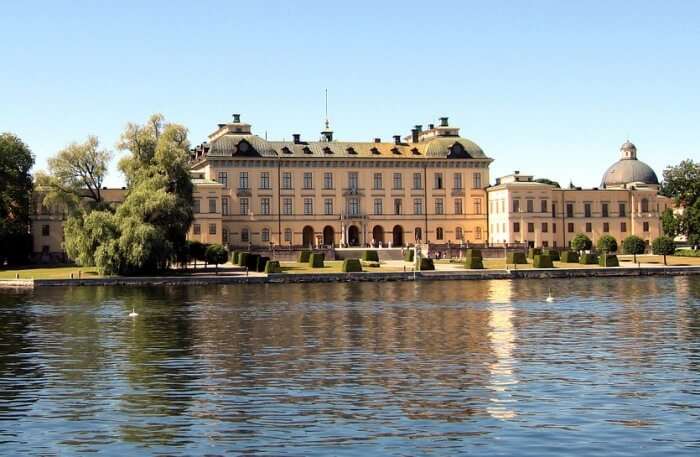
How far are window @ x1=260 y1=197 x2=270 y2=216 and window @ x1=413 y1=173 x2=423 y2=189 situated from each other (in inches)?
607

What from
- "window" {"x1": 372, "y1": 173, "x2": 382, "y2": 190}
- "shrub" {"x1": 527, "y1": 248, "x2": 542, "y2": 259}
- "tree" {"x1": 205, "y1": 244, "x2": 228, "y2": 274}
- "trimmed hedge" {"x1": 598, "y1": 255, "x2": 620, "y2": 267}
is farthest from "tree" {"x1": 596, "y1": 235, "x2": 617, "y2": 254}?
"tree" {"x1": 205, "y1": 244, "x2": 228, "y2": 274}

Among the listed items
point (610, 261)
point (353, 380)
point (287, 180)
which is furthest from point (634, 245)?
point (353, 380)

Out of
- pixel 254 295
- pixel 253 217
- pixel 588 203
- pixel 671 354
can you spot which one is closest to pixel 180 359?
pixel 671 354

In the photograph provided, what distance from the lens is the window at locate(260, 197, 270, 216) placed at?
10188 centimetres

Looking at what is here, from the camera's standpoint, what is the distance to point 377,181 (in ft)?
345

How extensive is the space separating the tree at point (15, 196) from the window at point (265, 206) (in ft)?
72.9

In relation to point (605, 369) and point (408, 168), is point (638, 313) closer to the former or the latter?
point (605, 369)

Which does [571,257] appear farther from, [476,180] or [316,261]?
[476,180]

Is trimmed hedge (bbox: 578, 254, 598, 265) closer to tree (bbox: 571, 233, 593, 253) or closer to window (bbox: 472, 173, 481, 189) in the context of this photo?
tree (bbox: 571, 233, 593, 253)

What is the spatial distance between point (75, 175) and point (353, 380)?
185ft

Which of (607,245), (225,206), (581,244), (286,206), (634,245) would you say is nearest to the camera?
(607,245)

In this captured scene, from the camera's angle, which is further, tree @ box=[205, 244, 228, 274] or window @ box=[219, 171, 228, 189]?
window @ box=[219, 171, 228, 189]

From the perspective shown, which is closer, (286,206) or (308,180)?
(286,206)

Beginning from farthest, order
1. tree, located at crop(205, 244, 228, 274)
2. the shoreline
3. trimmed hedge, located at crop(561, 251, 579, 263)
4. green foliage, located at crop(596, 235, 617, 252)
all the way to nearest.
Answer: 1. green foliage, located at crop(596, 235, 617, 252)
2. trimmed hedge, located at crop(561, 251, 579, 263)
3. tree, located at crop(205, 244, 228, 274)
4. the shoreline
